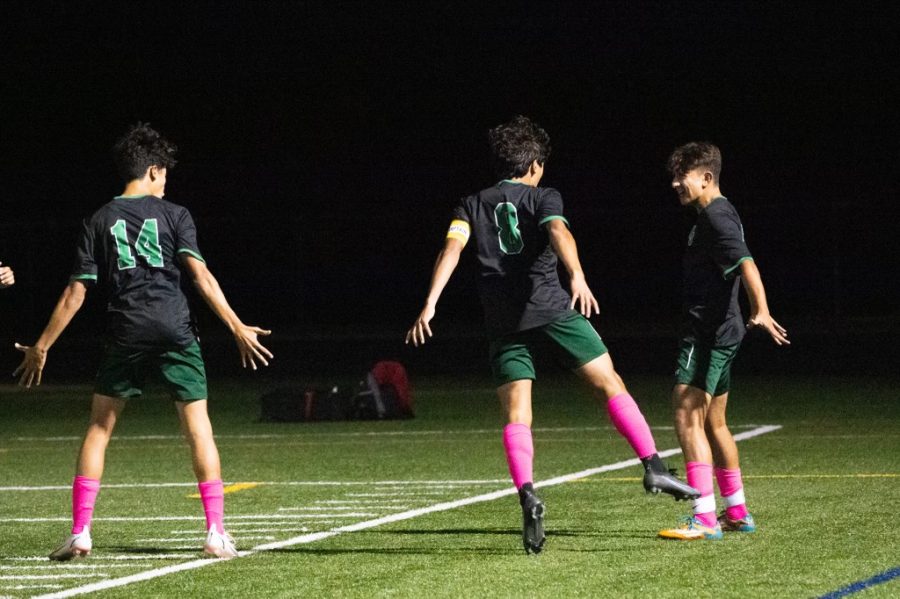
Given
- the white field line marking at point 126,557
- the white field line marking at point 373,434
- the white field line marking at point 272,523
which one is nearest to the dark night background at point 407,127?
the white field line marking at point 373,434

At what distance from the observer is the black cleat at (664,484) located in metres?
7.59

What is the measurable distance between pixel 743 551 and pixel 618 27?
31.1m

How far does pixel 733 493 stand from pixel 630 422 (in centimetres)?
73

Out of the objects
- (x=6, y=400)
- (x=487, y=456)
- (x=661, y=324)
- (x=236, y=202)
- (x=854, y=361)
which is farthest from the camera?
(x=236, y=202)

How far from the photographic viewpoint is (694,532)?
8000 millimetres

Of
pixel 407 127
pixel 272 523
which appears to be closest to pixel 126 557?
pixel 272 523

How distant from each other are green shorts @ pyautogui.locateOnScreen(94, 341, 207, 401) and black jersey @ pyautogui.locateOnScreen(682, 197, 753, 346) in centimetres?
232

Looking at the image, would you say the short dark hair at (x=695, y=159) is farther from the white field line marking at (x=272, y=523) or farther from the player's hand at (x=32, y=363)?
the player's hand at (x=32, y=363)

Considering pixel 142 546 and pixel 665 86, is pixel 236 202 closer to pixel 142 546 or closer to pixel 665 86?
pixel 665 86

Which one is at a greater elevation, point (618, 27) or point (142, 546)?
point (618, 27)

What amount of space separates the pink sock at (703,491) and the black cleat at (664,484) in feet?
1.02

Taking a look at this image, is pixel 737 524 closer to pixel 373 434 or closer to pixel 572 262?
pixel 572 262

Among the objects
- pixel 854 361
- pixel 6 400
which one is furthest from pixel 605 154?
pixel 6 400

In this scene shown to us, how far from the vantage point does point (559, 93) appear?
125 ft
